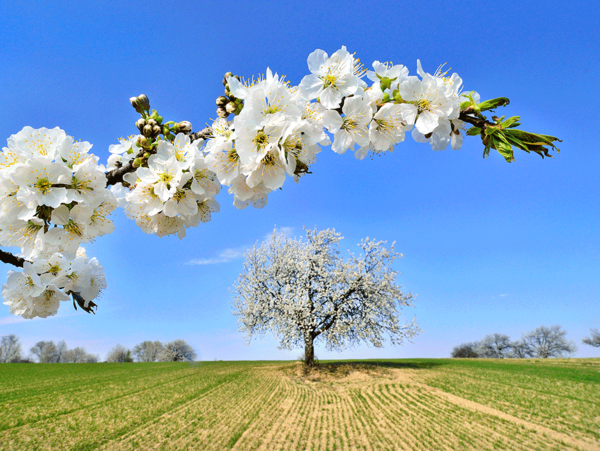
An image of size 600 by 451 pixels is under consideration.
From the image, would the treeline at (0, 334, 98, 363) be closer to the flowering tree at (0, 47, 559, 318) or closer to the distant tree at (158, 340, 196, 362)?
the distant tree at (158, 340, 196, 362)

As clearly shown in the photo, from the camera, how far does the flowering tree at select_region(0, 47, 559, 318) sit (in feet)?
3.68

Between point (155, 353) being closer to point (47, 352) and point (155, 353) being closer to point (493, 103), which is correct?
point (47, 352)

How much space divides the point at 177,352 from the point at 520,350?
4326cm

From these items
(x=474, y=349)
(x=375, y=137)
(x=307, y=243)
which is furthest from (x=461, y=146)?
(x=474, y=349)

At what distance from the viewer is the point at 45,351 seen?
157ft

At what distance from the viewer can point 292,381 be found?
52.6 ft

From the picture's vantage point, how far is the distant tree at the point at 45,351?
1880 inches

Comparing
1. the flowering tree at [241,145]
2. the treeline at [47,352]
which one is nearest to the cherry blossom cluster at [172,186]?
the flowering tree at [241,145]

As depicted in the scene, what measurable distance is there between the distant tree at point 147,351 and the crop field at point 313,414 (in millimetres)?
29936

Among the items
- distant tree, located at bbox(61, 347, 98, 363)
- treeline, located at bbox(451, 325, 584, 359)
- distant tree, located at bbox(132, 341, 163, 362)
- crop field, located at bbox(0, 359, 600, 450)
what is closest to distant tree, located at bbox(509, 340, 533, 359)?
treeline, located at bbox(451, 325, 584, 359)

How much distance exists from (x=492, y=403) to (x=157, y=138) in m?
14.1

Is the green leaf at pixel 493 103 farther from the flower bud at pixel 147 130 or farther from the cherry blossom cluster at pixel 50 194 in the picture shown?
the cherry blossom cluster at pixel 50 194

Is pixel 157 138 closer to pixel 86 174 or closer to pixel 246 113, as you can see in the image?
pixel 86 174

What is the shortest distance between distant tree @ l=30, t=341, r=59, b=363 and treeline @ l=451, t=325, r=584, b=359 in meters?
57.3
